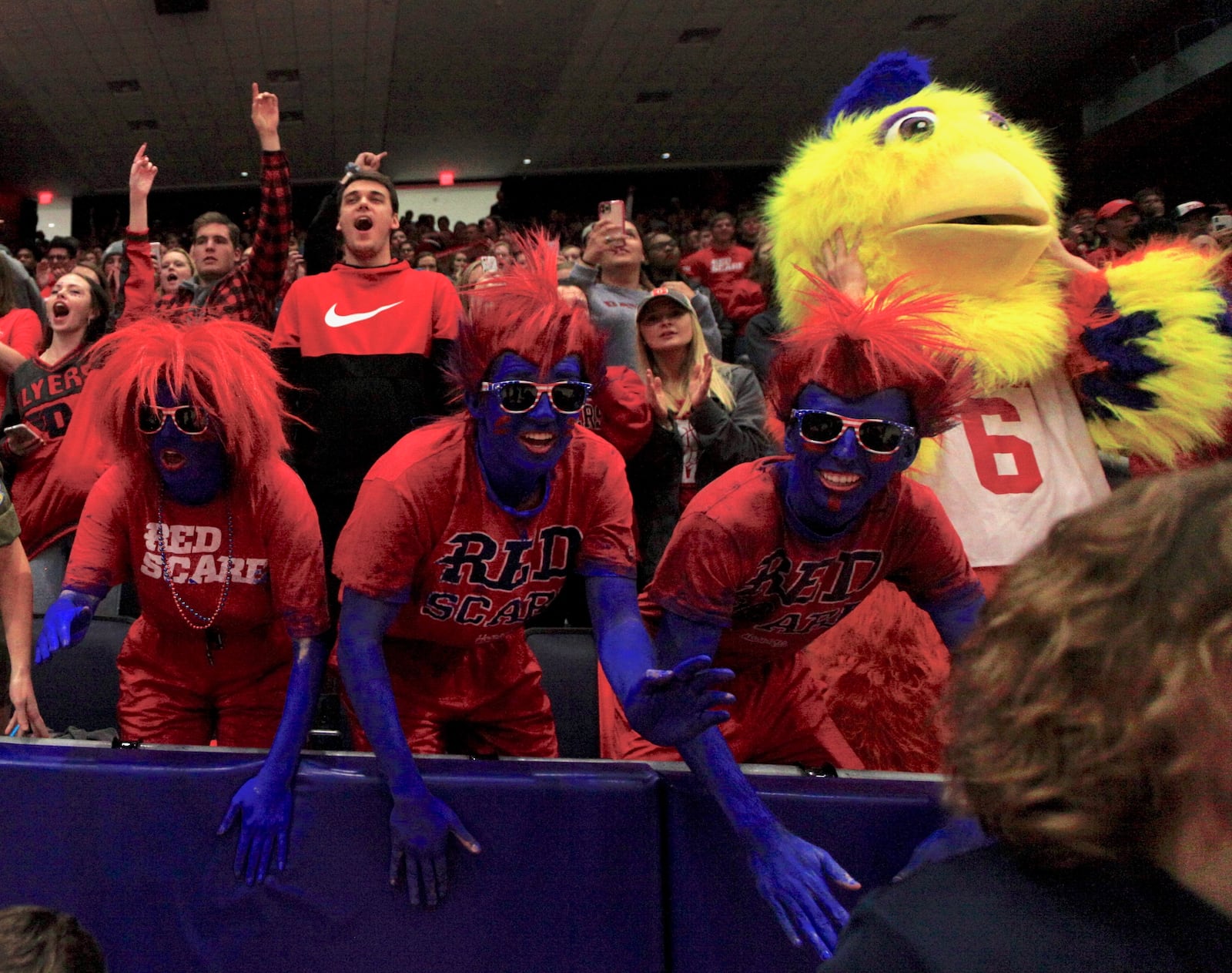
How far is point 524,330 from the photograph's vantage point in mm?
1764

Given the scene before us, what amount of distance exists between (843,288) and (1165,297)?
76 cm

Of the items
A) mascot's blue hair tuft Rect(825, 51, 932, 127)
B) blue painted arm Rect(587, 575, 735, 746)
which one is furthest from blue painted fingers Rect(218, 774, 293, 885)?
mascot's blue hair tuft Rect(825, 51, 932, 127)

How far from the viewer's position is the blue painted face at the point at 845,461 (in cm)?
175

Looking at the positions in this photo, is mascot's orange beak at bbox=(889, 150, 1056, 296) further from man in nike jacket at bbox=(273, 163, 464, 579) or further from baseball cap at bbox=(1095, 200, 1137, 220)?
baseball cap at bbox=(1095, 200, 1137, 220)

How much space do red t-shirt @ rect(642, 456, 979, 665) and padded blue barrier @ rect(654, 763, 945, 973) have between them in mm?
349

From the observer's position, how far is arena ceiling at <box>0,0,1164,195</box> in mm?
8836

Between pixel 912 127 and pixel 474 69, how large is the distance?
27.9ft

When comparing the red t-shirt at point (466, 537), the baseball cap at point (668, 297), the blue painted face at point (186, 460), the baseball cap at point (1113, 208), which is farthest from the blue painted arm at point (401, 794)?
A: the baseball cap at point (1113, 208)

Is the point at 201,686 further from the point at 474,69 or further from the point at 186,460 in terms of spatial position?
the point at 474,69

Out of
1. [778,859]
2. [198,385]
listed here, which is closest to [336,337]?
[198,385]

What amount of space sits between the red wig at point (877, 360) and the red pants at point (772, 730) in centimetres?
59

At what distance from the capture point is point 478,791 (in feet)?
5.55

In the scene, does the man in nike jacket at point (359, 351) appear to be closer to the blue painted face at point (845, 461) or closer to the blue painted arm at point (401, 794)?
the blue painted arm at point (401, 794)

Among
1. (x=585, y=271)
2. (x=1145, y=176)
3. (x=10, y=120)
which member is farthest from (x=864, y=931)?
(x=10, y=120)
